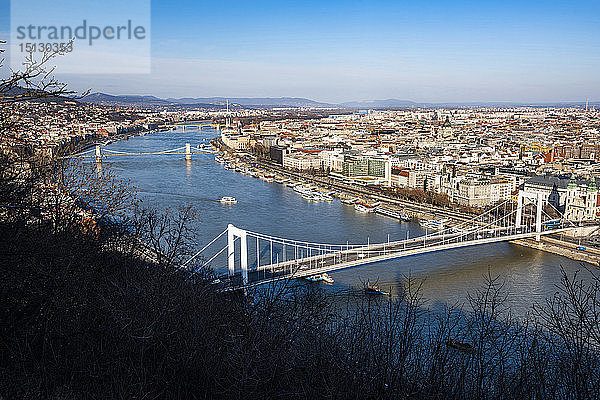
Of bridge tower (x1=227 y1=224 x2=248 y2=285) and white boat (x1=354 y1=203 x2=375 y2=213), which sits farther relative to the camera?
white boat (x1=354 y1=203 x2=375 y2=213)

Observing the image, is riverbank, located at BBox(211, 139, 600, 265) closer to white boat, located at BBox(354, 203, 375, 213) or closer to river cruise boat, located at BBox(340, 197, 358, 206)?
river cruise boat, located at BBox(340, 197, 358, 206)

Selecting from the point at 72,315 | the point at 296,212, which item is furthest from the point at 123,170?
the point at 72,315

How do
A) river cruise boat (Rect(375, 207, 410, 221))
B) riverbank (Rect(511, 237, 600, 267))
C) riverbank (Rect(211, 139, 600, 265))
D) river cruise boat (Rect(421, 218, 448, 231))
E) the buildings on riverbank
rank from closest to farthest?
riverbank (Rect(511, 237, 600, 267))
riverbank (Rect(211, 139, 600, 265))
river cruise boat (Rect(421, 218, 448, 231))
river cruise boat (Rect(375, 207, 410, 221))
the buildings on riverbank

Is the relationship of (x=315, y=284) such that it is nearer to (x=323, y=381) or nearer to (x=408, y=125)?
(x=323, y=381)

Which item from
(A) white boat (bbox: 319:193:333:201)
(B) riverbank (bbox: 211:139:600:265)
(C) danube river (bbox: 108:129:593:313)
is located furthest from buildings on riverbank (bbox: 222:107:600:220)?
(C) danube river (bbox: 108:129:593:313)

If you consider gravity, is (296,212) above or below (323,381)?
below

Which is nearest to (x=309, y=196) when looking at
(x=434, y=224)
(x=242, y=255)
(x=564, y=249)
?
(x=434, y=224)

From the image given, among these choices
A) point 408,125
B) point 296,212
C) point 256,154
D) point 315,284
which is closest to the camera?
point 315,284

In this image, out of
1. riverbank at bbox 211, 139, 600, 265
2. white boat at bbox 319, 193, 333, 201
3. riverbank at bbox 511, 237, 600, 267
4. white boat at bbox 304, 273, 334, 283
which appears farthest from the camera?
white boat at bbox 319, 193, 333, 201
